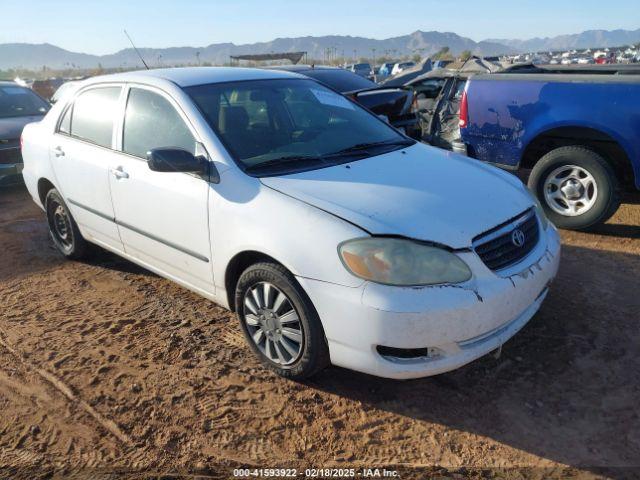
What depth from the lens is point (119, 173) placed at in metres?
3.72

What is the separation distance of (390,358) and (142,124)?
2442 mm

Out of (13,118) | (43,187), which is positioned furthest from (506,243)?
(13,118)

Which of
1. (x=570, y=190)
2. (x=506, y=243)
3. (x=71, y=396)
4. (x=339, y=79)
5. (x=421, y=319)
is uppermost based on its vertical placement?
(x=339, y=79)

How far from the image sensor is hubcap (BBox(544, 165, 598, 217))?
4.98m

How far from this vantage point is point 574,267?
4352mm

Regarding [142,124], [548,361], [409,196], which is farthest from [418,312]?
[142,124]

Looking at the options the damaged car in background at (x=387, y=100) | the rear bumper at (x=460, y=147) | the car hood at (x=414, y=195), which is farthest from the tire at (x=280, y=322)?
the damaged car in background at (x=387, y=100)

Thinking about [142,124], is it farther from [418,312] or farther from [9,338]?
[418,312]

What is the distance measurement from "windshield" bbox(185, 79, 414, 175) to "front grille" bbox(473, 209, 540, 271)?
106 centimetres

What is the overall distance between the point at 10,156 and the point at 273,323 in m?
6.62

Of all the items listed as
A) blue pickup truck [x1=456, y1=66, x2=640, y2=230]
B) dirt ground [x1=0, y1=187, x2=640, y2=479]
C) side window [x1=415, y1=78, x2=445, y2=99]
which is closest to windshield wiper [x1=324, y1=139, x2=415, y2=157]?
dirt ground [x1=0, y1=187, x2=640, y2=479]

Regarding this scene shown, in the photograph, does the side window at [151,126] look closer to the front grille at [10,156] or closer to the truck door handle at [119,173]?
the truck door handle at [119,173]

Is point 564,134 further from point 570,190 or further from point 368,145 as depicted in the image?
point 368,145

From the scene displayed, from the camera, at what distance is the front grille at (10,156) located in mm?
7571
